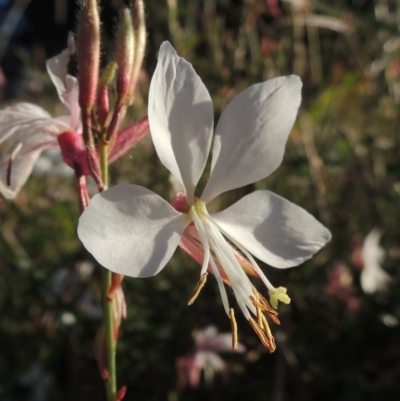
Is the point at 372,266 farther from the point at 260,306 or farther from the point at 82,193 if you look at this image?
the point at 82,193

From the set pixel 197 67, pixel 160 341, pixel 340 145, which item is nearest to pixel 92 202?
pixel 160 341

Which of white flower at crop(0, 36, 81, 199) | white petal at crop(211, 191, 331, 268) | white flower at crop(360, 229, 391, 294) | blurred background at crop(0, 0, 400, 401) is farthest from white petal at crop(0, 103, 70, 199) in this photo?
white flower at crop(360, 229, 391, 294)

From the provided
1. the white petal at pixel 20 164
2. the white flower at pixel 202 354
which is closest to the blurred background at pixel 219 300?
the white flower at pixel 202 354

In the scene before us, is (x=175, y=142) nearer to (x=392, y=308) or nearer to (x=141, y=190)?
(x=141, y=190)

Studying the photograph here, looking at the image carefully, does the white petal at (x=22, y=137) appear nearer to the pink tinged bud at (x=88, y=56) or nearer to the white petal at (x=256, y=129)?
the pink tinged bud at (x=88, y=56)

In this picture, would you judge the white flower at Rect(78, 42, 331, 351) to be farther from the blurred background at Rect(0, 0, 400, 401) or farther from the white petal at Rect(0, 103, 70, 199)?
the blurred background at Rect(0, 0, 400, 401)

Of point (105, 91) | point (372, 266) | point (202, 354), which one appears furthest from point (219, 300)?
point (105, 91)
